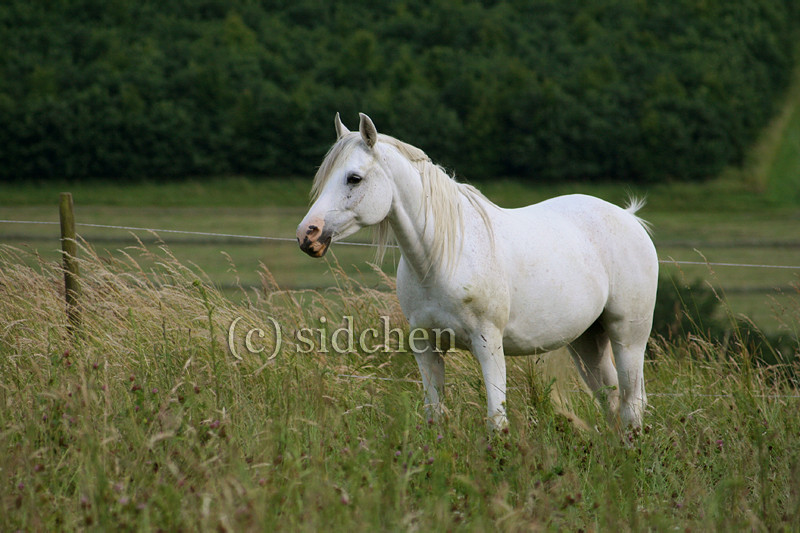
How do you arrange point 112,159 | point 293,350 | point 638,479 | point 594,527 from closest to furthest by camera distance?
1. point 594,527
2. point 638,479
3. point 293,350
4. point 112,159

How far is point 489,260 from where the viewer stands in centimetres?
358

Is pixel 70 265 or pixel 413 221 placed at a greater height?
pixel 413 221

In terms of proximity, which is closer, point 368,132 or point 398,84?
point 368,132

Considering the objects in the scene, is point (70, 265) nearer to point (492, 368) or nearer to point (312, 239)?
point (312, 239)

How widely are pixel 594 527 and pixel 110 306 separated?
3.39 meters

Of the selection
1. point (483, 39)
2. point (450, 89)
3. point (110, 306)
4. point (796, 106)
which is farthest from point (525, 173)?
point (110, 306)

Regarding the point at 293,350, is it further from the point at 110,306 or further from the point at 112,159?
the point at 112,159

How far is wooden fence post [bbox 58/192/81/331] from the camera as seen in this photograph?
16.0 feet

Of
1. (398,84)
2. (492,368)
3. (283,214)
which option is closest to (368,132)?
(492,368)

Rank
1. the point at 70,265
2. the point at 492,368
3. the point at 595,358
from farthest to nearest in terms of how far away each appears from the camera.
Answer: the point at 70,265 < the point at 595,358 < the point at 492,368

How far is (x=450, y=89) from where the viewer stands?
4600 centimetres

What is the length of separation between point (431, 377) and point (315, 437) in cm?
74

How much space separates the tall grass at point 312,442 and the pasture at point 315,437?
0.05ft

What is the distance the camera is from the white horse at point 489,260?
11.0ft
